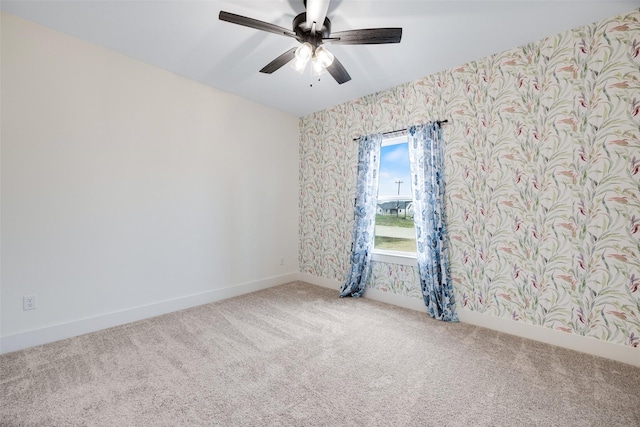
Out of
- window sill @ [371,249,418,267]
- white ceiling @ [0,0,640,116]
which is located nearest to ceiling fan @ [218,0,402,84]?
white ceiling @ [0,0,640,116]

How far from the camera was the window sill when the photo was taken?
127 inches

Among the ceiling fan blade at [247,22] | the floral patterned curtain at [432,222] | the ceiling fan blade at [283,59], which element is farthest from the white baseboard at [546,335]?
the ceiling fan blade at [247,22]

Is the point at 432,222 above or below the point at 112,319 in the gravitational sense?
above

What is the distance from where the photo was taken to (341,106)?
386cm

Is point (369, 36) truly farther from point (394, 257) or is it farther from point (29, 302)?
point (29, 302)

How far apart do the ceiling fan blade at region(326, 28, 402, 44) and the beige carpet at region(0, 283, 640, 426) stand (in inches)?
89.3

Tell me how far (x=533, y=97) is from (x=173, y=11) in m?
3.05

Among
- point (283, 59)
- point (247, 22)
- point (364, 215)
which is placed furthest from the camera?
point (364, 215)

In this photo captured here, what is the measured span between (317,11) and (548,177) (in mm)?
2293

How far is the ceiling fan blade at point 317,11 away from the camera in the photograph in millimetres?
1686

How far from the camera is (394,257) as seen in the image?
338 cm

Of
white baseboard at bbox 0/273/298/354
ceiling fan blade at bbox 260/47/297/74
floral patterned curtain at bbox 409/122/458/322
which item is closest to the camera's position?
ceiling fan blade at bbox 260/47/297/74

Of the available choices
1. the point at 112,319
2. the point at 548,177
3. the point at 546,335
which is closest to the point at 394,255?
the point at 546,335

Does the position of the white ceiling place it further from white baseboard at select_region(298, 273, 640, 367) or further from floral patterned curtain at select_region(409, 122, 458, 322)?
white baseboard at select_region(298, 273, 640, 367)
